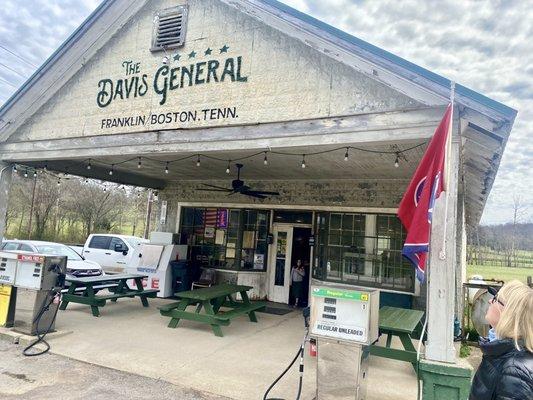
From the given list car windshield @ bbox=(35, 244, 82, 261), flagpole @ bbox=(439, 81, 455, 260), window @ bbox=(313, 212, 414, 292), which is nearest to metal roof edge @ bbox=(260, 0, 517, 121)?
flagpole @ bbox=(439, 81, 455, 260)

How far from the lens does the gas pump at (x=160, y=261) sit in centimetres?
1155

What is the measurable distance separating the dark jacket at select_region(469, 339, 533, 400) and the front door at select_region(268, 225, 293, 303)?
30.0 feet

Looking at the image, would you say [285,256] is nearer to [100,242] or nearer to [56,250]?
[56,250]

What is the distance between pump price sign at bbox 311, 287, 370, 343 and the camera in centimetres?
422

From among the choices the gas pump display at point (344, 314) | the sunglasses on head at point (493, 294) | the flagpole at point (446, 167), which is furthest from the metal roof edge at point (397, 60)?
the gas pump display at point (344, 314)

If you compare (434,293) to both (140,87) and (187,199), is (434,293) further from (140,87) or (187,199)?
(187,199)

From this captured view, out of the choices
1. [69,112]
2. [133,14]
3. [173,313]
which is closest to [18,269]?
[173,313]

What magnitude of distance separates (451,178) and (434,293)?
1.32 metres

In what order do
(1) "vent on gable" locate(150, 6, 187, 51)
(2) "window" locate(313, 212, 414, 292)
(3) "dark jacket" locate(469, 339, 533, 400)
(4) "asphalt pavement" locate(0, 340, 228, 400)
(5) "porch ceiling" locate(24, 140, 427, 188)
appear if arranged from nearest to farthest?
1. (3) "dark jacket" locate(469, 339, 533, 400)
2. (4) "asphalt pavement" locate(0, 340, 228, 400)
3. (1) "vent on gable" locate(150, 6, 187, 51)
4. (5) "porch ceiling" locate(24, 140, 427, 188)
5. (2) "window" locate(313, 212, 414, 292)

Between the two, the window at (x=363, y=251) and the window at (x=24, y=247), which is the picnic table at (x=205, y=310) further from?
the window at (x=24, y=247)

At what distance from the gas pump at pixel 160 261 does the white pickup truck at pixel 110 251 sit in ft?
18.0

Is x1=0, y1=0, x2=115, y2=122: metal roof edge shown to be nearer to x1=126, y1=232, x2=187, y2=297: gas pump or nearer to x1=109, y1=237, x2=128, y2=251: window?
x1=126, y1=232, x2=187, y2=297: gas pump

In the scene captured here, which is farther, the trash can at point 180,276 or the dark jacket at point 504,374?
the trash can at point 180,276

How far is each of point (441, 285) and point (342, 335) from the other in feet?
4.02
